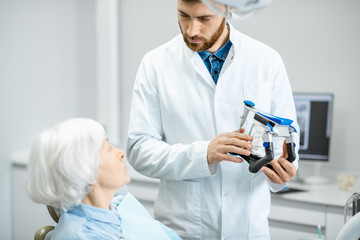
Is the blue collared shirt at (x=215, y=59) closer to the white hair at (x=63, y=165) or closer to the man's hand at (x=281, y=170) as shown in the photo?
the man's hand at (x=281, y=170)

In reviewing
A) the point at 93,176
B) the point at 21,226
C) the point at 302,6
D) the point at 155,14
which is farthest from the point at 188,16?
the point at 21,226

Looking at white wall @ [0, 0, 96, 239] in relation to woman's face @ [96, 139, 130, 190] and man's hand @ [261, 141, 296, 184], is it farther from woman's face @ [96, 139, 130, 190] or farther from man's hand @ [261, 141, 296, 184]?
man's hand @ [261, 141, 296, 184]

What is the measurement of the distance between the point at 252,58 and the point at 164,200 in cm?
61

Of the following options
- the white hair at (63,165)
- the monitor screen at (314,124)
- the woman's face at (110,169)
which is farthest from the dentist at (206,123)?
the monitor screen at (314,124)

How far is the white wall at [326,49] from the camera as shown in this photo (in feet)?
10.1

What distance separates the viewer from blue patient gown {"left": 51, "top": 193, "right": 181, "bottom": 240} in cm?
151

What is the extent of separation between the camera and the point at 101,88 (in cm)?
383

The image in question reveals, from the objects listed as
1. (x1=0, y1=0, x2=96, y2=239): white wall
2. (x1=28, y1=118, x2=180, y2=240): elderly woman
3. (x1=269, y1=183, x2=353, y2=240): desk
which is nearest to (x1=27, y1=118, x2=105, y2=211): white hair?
(x1=28, y1=118, x2=180, y2=240): elderly woman

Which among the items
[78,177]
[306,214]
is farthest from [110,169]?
[306,214]

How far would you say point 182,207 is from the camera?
175 centimetres

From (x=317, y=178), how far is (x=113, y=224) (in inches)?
70.4

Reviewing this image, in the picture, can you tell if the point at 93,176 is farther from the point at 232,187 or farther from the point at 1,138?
the point at 1,138

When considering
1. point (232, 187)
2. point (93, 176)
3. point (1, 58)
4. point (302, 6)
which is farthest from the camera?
point (1, 58)

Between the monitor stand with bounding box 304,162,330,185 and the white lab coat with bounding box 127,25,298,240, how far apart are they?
1326 mm
